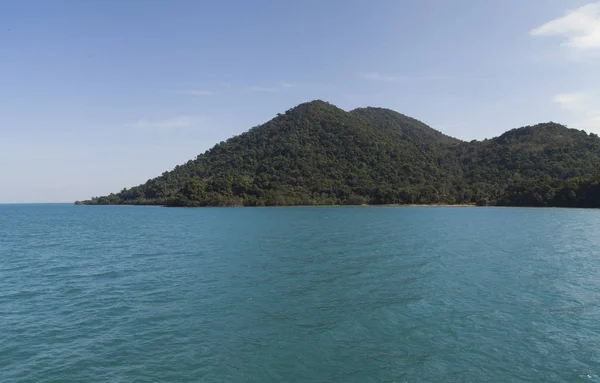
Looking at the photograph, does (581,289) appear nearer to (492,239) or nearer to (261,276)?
(261,276)

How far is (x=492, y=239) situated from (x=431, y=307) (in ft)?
97.1

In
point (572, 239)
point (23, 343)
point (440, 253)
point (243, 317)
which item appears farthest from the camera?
point (572, 239)

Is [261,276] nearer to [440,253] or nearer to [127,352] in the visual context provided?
[127,352]

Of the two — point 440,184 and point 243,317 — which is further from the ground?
point 440,184

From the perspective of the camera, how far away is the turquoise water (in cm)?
1108

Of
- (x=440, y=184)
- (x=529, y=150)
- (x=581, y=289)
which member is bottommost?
(x=581, y=289)

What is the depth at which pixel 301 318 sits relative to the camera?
612 inches

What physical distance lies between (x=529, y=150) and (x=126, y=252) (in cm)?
21000

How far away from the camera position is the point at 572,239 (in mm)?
41219

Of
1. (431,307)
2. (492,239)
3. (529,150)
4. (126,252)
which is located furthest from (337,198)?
(431,307)

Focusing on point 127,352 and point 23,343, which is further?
point 23,343

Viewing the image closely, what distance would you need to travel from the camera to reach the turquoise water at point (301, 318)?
11078 millimetres

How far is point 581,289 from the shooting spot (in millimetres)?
20031

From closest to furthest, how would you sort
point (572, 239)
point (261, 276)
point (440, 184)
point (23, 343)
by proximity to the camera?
point (23, 343), point (261, 276), point (572, 239), point (440, 184)
